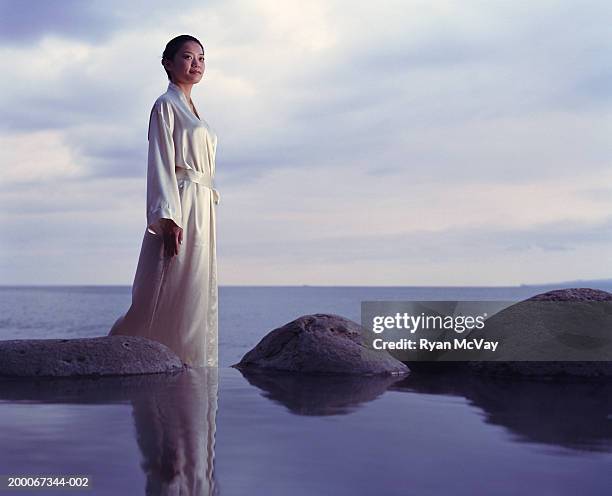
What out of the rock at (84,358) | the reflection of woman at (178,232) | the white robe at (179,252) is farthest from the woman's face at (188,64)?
the rock at (84,358)

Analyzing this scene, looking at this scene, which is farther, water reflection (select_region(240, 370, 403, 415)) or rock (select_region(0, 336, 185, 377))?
rock (select_region(0, 336, 185, 377))

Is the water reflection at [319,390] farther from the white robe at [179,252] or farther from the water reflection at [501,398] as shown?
the white robe at [179,252]

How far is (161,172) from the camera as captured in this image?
21.3 feet

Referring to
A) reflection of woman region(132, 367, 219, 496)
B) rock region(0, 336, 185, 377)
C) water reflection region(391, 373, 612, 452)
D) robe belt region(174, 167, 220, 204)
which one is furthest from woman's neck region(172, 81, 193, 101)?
water reflection region(391, 373, 612, 452)

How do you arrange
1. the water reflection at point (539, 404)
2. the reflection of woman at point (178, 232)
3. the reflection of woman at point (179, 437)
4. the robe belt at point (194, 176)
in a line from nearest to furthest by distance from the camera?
the reflection of woman at point (179, 437) → the water reflection at point (539, 404) → the reflection of woman at point (178, 232) → the robe belt at point (194, 176)

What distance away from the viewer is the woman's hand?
6.47 meters

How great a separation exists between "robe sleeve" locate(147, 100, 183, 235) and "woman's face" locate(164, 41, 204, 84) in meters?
0.29

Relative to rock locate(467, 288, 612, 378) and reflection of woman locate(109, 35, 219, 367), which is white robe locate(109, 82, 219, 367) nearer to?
reflection of woman locate(109, 35, 219, 367)

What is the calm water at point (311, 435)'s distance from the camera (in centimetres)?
294

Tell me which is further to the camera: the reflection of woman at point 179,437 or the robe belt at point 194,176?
the robe belt at point 194,176

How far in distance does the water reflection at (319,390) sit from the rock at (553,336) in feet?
3.22

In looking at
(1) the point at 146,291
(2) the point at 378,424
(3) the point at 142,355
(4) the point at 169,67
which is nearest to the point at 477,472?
(2) the point at 378,424

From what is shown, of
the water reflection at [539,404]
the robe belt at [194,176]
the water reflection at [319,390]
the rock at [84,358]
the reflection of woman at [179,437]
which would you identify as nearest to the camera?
the reflection of woman at [179,437]

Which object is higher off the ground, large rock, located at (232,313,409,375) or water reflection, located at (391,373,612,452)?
large rock, located at (232,313,409,375)
